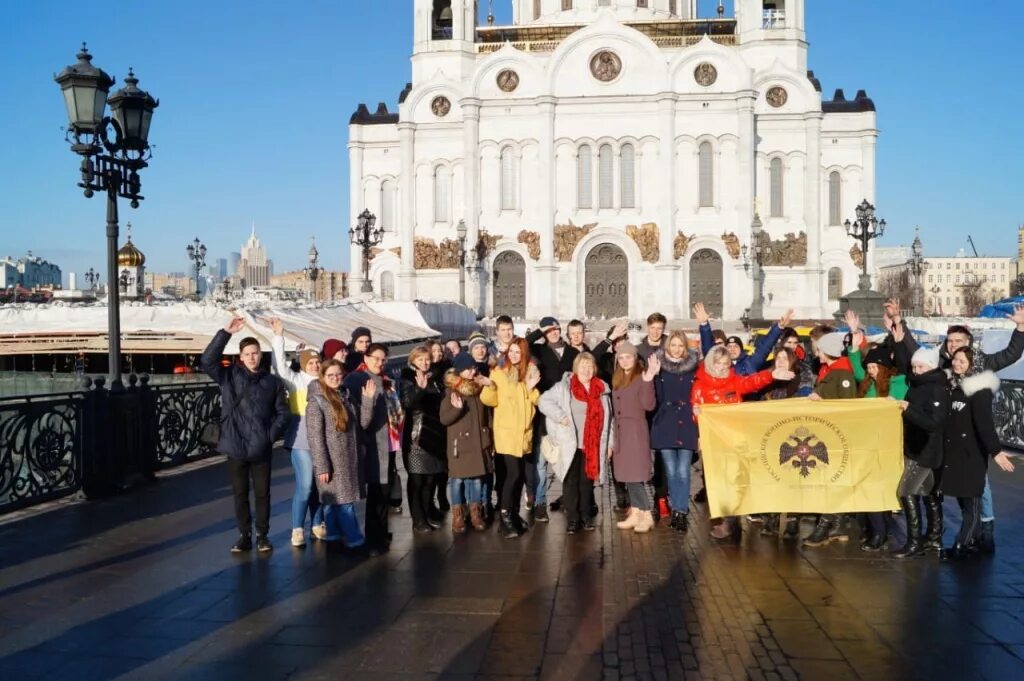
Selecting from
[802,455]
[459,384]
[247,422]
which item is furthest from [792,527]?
[247,422]

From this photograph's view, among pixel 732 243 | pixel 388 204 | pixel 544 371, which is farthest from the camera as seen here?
pixel 388 204

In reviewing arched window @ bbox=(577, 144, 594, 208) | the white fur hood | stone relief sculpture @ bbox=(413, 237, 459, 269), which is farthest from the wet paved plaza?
stone relief sculpture @ bbox=(413, 237, 459, 269)

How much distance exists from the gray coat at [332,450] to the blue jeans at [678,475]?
3.05m

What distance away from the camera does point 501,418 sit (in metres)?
9.19

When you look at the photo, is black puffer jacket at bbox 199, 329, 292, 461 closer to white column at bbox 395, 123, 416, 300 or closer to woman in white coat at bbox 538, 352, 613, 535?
woman in white coat at bbox 538, 352, 613, 535

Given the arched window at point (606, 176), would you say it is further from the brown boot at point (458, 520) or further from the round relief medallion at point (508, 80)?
the brown boot at point (458, 520)

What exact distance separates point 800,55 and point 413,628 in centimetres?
4901

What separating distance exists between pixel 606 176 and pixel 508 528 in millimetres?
41174

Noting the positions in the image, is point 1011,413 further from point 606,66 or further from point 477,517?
point 606,66

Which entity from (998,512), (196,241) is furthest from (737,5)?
(998,512)

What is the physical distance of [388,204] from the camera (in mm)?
51812

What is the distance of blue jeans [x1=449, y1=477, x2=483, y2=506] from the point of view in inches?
361

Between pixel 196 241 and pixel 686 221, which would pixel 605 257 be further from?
pixel 196 241

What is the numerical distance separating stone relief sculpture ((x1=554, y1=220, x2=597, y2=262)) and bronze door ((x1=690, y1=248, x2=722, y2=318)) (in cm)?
581
